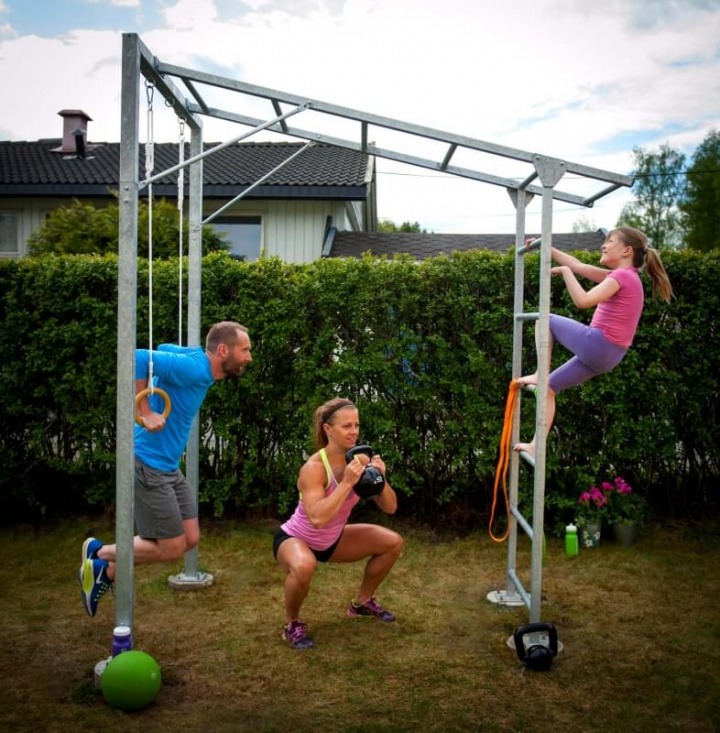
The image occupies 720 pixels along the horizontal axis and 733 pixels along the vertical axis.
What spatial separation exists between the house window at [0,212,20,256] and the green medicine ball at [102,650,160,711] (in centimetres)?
1141

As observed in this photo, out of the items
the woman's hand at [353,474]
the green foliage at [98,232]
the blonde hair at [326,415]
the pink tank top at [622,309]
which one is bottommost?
the woman's hand at [353,474]

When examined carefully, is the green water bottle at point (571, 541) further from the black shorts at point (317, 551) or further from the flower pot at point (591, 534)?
the black shorts at point (317, 551)

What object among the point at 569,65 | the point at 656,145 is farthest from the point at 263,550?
the point at 656,145

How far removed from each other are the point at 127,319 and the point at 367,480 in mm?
1244

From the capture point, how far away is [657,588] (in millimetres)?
4375

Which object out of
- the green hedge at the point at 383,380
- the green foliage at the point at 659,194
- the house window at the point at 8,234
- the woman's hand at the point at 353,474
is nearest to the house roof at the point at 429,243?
the green hedge at the point at 383,380

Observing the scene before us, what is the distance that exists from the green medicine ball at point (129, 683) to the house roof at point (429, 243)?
27.4 ft

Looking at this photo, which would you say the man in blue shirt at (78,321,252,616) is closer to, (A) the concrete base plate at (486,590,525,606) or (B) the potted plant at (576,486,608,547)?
(A) the concrete base plate at (486,590,525,606)

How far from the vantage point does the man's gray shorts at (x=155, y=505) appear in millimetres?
3307

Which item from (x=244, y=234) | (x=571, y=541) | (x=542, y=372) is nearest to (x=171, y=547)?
(x=542, y=372)

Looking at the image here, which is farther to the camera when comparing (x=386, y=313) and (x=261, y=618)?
(x=386, y=313)

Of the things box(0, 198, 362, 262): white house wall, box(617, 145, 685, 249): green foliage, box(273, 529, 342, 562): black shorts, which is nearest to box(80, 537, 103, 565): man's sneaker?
box(273, 529, 342, 562): black shorts

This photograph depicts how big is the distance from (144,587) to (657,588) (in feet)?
9.93

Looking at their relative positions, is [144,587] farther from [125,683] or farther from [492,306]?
[492,306]
